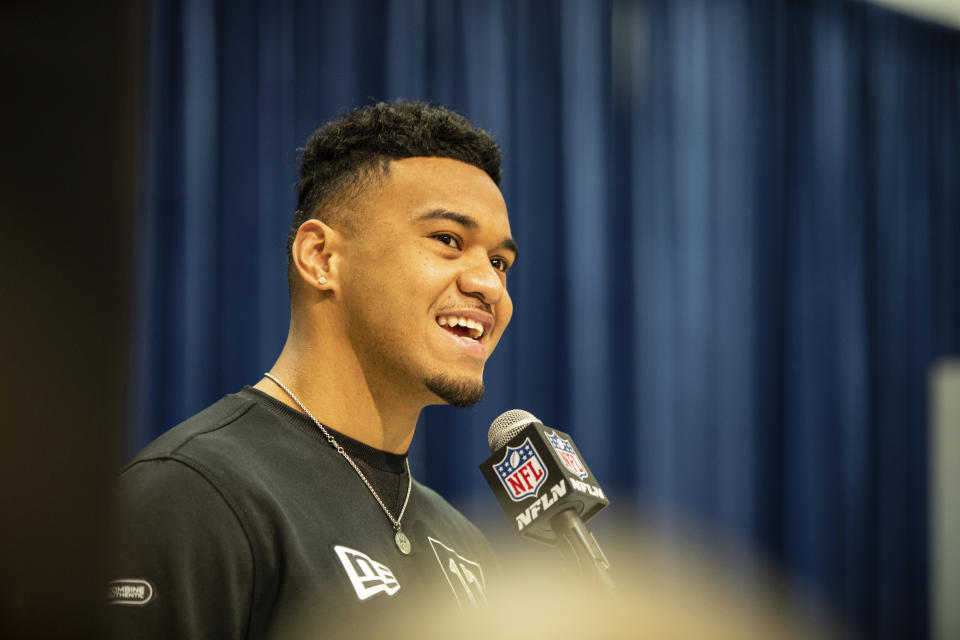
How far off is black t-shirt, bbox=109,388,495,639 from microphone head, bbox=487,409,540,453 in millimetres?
180

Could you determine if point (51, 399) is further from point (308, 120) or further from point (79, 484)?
point (308, 120)

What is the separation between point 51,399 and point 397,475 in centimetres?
120

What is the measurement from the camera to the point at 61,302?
0.56ft

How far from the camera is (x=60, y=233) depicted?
0.17 meters

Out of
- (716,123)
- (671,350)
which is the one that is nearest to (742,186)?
(716,123)

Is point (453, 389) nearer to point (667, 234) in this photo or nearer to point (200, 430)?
point (200, 430)

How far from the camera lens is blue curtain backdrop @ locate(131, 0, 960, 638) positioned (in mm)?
2412

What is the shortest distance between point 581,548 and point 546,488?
0.41 ft

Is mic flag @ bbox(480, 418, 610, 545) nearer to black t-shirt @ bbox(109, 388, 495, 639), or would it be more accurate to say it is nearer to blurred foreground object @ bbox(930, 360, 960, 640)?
black t-shirt @ bbox(109, 388, 495, 639)

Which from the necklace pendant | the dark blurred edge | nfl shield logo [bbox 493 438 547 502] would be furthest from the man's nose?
the dark blurred edge

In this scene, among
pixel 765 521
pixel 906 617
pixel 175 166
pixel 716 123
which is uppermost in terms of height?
pixel 716 123

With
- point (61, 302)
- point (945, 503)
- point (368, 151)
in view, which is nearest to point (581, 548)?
point (368, 151)

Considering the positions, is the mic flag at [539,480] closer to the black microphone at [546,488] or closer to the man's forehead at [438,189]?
the black microphone at [546,488]

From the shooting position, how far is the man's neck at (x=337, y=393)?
4.25 feet
